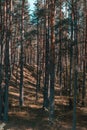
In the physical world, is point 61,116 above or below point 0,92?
below

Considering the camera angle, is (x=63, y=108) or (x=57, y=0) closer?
(x=57, y=0)

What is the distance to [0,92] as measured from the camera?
2836 cm

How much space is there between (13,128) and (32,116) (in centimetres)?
376

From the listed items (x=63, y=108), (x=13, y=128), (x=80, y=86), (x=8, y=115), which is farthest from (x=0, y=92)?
(x=80, y=86)

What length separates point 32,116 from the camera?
28875 mm

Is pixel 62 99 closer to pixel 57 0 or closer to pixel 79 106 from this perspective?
pixel 79 106

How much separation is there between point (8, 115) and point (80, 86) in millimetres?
8942

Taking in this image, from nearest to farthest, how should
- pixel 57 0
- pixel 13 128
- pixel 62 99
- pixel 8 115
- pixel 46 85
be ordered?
pixel 13 128 < pixel 57 0 < pixel 8 115 < pixel 46 85 < pixel 62 99

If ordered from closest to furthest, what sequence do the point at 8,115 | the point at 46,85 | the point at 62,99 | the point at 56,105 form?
the point at 8,115 → the point at 46,85 → the point at 56,105 → the point at 62,99

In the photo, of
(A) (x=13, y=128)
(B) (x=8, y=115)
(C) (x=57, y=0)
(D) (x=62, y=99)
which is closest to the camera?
(A) (x=13, y=128)

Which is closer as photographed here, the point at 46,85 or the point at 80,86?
the point at 46,85

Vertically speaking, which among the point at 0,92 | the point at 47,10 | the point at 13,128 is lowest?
the point at 13,128

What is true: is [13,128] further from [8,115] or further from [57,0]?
[57,0]

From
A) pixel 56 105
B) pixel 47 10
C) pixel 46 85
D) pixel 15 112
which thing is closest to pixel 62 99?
pixel 56 105
